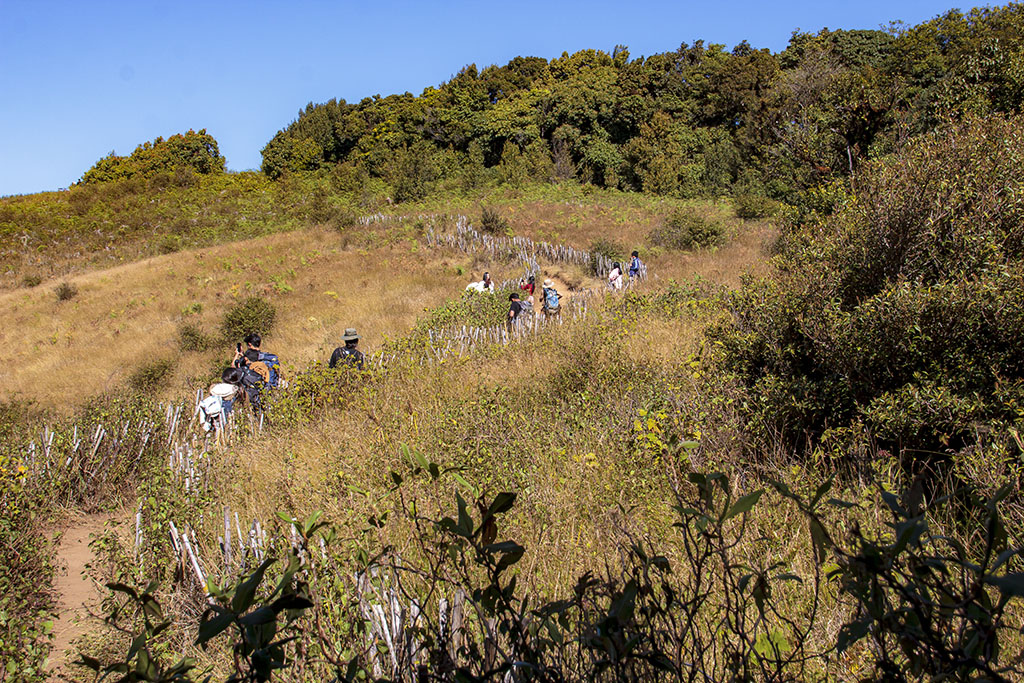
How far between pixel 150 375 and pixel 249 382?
5.02 metres

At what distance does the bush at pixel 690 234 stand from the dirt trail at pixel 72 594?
18.6m

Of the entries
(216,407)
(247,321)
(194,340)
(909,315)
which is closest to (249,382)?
(216,407)

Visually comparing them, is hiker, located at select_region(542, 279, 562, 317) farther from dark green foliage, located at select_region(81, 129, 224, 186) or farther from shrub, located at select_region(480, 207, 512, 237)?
dark green foliage, located at select_region(81, 129, 224, 186)

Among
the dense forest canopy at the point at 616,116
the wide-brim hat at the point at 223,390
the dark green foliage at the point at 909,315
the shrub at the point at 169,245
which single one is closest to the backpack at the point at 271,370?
the wide-brim hat at the point at 223,390

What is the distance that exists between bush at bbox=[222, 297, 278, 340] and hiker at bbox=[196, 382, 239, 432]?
7.32 m

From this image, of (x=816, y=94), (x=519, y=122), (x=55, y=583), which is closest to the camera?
(x=55, y=583)

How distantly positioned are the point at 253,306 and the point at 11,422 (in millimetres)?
7155

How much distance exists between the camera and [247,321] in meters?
14.5

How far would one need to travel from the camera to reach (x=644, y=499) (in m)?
3.95

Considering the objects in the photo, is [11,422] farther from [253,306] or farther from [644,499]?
[644,499]

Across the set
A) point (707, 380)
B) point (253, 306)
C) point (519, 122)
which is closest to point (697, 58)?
point (519, 122)

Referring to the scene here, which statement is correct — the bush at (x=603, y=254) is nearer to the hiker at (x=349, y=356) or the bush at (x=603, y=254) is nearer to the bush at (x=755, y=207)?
the bush at (x=755, y=207)

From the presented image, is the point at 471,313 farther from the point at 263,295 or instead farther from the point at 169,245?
the point at 169,245

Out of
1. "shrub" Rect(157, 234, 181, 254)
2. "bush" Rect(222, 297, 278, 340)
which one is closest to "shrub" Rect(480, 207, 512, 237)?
"bush" Rect(222, 297, 278, 340)
